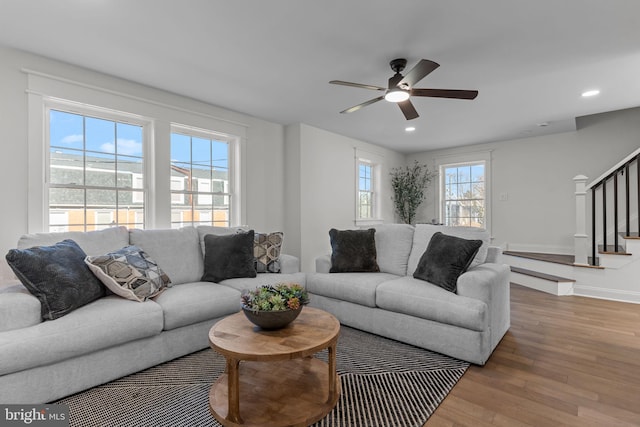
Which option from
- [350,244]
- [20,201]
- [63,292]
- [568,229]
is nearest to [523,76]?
[350,244]

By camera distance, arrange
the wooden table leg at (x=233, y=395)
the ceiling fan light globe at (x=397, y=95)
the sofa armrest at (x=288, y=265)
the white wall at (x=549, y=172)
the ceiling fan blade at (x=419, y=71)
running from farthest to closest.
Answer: the white wall at (x=549, y=172) → the sofa armrest at (x=288, y=265) → the ceiling fan light globe at (x=397, y=95) → the ceiling fan blade at (x=419, y=71) → the wooden table leg at (x=233, y=395)

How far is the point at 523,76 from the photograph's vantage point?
3295mm

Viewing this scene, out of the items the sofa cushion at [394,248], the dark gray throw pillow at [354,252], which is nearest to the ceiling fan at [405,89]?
the sofa cushion at [394,248]

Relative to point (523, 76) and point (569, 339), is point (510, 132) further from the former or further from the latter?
point (569, 339)

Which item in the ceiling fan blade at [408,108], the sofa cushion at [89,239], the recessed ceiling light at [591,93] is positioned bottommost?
the sofa cushion at [89,239]

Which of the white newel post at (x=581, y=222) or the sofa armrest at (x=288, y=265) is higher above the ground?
the white newel post at (x=581, y=222)

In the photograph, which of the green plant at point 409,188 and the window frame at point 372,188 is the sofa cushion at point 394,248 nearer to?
the window frame at point 372,188

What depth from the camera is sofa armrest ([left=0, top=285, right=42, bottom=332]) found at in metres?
1.87

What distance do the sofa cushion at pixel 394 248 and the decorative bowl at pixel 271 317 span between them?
1754mm

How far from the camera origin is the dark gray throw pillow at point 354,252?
347 centimetres

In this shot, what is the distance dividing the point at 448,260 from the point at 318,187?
2.78m

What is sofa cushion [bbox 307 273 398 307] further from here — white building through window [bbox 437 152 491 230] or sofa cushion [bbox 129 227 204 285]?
white building through window [bbox 437 152 491 230]

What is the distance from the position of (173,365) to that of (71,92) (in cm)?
264

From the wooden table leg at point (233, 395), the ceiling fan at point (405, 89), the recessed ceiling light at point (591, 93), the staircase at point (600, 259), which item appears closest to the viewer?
the wooden table leg at point (233, 395)
